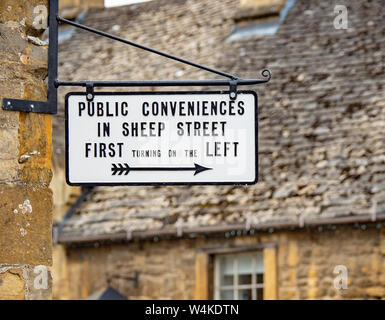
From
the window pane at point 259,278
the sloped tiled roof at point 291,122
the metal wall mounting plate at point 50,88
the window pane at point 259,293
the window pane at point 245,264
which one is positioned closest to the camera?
the metal wall mounting plate at point 50,88

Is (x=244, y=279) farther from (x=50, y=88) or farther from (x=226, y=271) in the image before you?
(x=50, y=88)

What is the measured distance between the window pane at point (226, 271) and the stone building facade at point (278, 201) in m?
0.01

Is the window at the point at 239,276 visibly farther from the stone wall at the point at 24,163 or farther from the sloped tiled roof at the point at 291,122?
the stone wall at the point at 24,163

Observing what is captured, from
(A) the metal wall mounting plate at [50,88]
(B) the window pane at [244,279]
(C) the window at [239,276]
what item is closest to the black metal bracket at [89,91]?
(A) the metal wall mounting plate at [50,88]

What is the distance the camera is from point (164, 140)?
5.15 metres

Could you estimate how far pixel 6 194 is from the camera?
5.21 meters

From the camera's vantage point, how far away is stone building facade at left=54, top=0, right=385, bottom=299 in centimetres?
1471

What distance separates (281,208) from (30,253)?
386 inches

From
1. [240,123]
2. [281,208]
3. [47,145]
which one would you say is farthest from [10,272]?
[281,208]

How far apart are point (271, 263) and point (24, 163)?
1023cm

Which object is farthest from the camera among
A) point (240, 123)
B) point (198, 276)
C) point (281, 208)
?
point (198, 276)

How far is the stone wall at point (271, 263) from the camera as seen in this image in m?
14.6

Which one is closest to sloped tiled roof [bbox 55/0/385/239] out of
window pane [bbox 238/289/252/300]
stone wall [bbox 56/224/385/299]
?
stone wall [bbox 56/224/385/299]

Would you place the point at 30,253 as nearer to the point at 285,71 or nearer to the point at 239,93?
the point at 239,93
